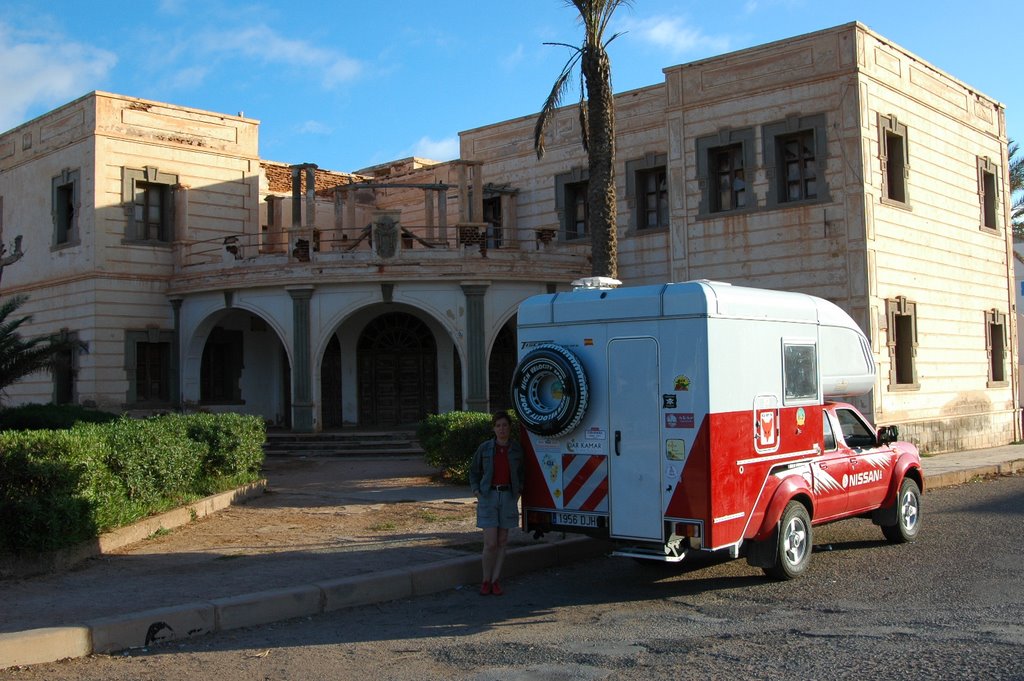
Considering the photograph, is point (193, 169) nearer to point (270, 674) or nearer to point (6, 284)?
point (6, 284)

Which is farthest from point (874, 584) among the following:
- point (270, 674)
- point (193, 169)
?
point (193, 169)

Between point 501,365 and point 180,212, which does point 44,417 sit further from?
point 501,365

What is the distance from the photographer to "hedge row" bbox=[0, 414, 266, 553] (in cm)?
911

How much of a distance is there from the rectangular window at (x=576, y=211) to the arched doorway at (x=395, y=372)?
442cm

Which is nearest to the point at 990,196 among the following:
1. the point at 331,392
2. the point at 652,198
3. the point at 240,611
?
the point at 652,198

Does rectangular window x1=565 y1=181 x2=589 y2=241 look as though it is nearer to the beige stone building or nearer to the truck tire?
the beige stone building

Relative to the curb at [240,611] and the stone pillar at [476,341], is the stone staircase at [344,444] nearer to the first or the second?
the stone pillar at [476,341]

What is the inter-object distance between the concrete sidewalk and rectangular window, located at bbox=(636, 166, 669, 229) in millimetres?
12708

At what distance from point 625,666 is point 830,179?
52.0ft

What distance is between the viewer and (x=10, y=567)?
8.97 m

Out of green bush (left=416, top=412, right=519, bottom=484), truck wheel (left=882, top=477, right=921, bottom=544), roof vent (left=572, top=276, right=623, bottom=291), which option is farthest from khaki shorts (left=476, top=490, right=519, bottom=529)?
green bush (left=416, top=412, right=519, bottom=484)

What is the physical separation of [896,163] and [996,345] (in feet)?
23.2

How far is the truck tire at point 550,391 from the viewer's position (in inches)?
343

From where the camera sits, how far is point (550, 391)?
29.5 feet
